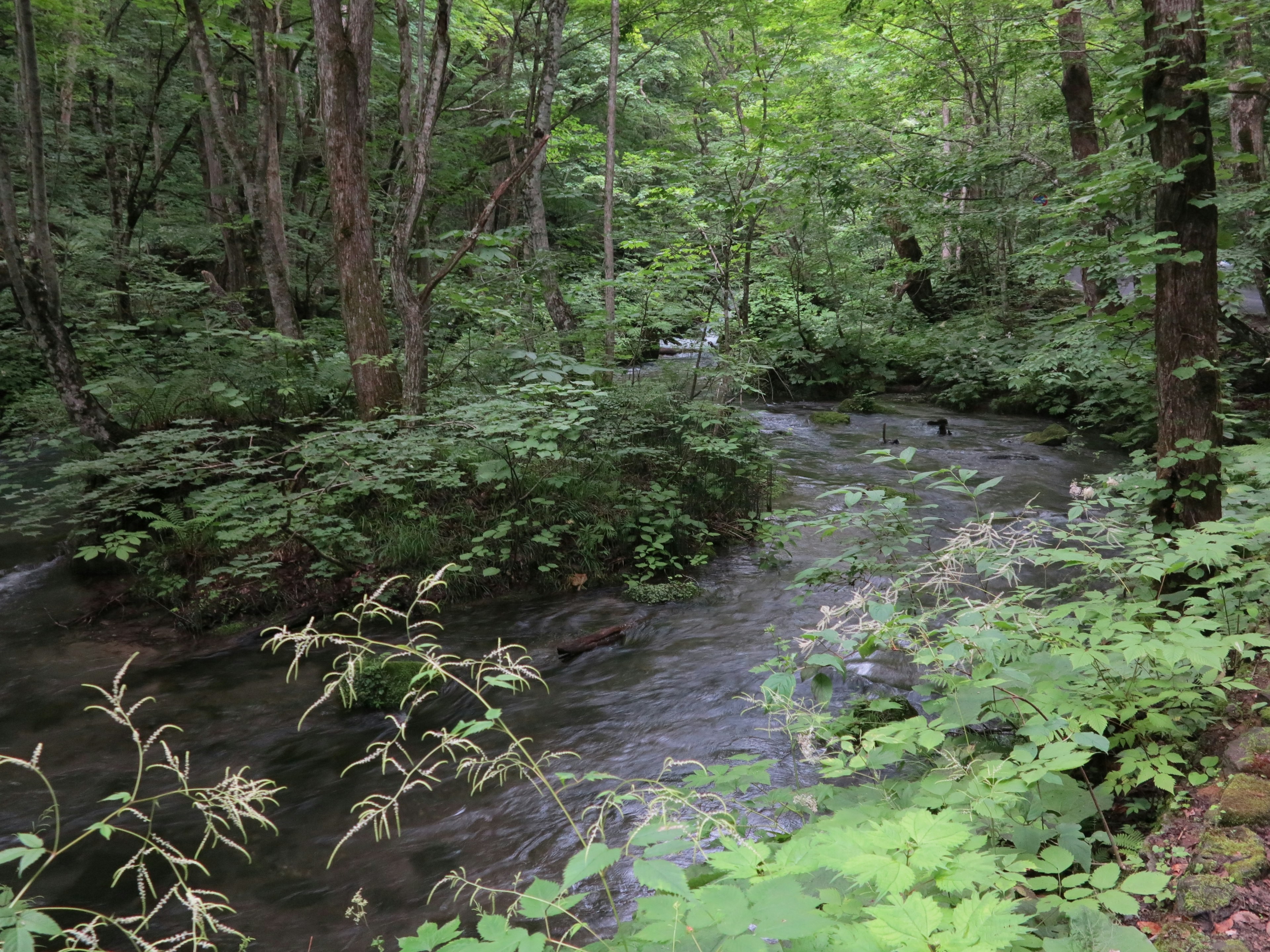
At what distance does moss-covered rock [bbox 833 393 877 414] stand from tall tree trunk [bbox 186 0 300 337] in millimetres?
10850

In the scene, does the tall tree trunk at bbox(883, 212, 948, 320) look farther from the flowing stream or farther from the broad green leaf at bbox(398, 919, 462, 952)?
the broad green leaf at bbox(398, 919, 462, 952)

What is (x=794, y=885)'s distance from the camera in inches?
60.1

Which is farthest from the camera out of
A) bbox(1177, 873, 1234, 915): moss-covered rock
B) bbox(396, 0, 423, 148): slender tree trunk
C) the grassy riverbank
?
bbox(396, 0, 423, 148): slender tree trunk

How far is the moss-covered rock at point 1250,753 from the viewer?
2593 mm

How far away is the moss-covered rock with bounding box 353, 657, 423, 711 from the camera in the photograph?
5.71 metres

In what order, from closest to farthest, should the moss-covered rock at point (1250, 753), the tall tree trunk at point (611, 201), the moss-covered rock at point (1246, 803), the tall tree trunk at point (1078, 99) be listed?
the moss-covered rock at point (1246, 803), the moss-covered rock at point (1250, 753), the tall tree trunk at point (611, 201), the tall tree trunk at point (1078, 99)

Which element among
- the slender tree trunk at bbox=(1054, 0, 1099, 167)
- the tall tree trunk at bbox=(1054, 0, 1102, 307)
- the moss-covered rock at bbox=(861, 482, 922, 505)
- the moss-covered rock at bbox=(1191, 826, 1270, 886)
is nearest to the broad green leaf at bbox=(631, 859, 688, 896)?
the moss-covered rock at bbox=(1191, 826, 1270, 886)

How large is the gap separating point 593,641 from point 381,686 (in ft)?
6.13

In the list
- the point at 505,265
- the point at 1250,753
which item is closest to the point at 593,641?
the point at 1250,753

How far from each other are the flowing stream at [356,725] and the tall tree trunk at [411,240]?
262cm

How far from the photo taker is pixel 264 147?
979cm

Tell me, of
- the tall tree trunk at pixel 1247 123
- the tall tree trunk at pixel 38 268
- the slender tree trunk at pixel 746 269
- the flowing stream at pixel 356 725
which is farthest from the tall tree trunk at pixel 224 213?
the tall tree trunk at pixel 1247 123

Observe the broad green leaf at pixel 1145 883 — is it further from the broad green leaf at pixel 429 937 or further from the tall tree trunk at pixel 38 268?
the tall tree trunk at pixel 38 268

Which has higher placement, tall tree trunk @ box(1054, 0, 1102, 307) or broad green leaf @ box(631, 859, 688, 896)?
tall tree trunk @ box(1054, 0, 1102, 307)
